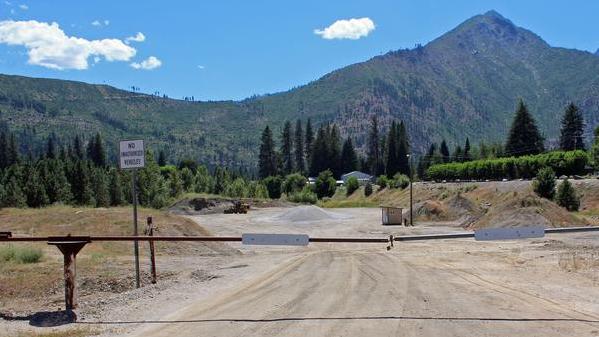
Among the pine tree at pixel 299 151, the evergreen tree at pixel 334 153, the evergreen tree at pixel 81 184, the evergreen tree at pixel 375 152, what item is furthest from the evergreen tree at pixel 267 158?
the evergreen tree at pixel 81 184

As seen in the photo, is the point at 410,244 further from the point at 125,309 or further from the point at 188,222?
the point at 125,309

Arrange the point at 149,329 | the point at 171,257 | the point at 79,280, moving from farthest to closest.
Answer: the point at 171,257
the point at 79,280
the point at 149,329

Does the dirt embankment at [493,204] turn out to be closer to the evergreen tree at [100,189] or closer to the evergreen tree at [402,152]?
the evergreen tree at [402,152]

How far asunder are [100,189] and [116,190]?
259 centimetres

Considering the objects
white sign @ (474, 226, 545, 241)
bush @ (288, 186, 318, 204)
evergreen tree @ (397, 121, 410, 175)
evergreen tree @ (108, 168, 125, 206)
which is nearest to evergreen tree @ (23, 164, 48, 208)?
evergreen tree @ (108, 168, 125, 206)

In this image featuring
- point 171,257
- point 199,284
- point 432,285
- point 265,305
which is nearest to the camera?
point 265,305

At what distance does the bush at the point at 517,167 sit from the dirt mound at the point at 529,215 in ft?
130

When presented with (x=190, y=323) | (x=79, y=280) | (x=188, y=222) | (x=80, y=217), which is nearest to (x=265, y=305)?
(x=190, y=323)

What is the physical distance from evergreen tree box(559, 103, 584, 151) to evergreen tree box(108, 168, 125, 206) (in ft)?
260

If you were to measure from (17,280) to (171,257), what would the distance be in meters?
7.86

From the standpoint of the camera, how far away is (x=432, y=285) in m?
13.3

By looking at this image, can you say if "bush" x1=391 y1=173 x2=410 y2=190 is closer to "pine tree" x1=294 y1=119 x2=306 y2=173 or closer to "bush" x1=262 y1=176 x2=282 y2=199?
"bush" x1=262 y1=176 x2=282 y2=199

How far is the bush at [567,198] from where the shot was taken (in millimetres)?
57422

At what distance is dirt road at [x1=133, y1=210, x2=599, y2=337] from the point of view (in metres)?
8.98
